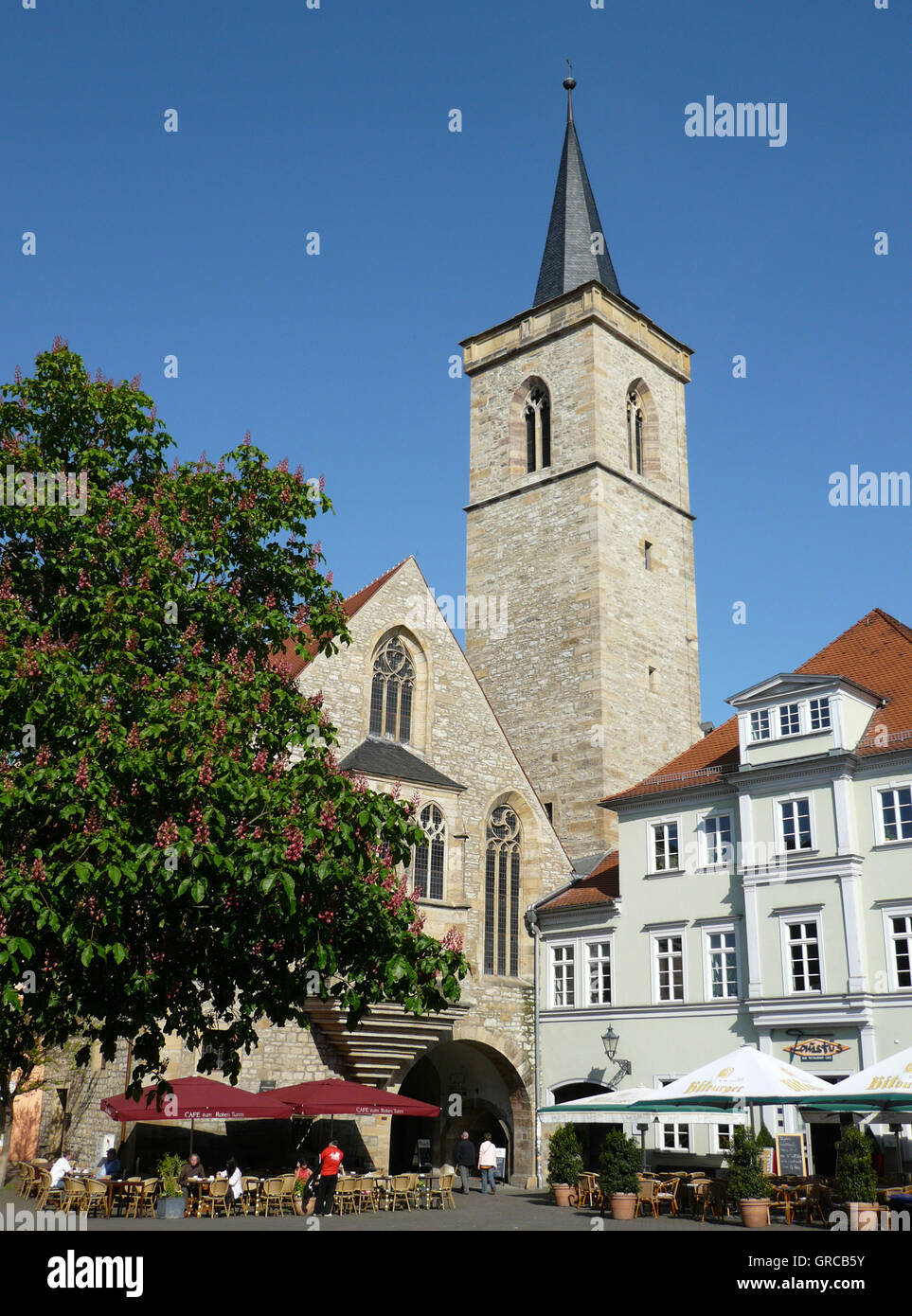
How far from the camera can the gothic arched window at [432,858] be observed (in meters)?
26.4

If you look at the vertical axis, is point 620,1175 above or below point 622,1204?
above

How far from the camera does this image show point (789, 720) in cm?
2419

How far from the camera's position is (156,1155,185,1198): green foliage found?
1797 centimetres

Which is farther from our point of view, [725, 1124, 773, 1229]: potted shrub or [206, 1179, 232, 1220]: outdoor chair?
[206, 1179, 232, 1220]: outdoor chair

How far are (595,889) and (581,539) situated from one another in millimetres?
11401

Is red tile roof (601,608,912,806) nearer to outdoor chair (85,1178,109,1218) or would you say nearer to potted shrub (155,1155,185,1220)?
potted shrub (155,1155,185,1220)

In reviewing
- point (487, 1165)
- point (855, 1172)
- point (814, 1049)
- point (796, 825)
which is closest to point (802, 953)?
point (814, 1049)

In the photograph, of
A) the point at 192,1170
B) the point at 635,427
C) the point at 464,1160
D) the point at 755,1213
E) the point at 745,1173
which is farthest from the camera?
the point at 635,427

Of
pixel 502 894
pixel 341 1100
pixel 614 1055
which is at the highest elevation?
pixel 502 894

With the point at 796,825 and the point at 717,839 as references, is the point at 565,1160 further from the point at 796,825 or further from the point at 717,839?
the point at 796,825

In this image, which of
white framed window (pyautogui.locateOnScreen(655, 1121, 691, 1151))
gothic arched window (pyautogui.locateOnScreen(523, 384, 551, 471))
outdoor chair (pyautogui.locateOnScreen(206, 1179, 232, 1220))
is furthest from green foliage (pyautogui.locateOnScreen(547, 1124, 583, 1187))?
gothic arched window (pyautogui.locateOnScreen(523, 384, 551, 471))

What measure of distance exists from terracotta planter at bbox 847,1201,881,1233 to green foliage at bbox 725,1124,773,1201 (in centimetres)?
220

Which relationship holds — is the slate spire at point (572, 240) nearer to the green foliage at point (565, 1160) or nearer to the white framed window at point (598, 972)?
the white framed window at point (598, 972)
